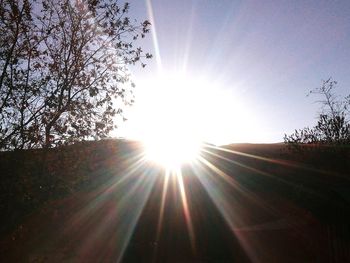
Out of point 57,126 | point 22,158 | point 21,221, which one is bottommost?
point 21,221

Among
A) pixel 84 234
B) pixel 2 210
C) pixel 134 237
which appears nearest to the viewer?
pixel 2 210

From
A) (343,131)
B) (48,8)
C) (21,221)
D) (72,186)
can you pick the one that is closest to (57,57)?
(48,8)

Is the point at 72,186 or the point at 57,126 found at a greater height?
the point at 57,126

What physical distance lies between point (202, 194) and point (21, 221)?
8036 mm

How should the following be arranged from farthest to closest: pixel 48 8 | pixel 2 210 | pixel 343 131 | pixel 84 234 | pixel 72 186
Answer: pixel 343 131
pixel 84 234
pixel 72 186
pixel 48 8
pixel 2 210

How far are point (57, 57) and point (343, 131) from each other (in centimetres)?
1979

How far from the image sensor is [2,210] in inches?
486

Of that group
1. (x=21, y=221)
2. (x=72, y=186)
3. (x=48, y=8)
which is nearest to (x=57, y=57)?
(x=48, y=8)

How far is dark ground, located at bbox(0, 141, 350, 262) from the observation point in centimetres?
1290

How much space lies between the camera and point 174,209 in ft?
56.9

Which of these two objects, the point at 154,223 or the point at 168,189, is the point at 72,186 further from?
the point at 168,189

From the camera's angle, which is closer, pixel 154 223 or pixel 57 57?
pixel 57 57

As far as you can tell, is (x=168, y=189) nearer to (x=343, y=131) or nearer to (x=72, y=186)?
(x=72, y=186)

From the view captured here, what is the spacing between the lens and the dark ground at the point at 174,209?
508 inches
